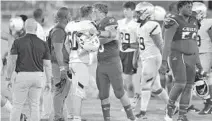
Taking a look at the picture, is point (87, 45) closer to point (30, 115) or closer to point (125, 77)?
point (30, 115)

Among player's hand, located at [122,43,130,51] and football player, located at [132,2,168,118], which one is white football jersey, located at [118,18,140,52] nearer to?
player's hand, located at [122,43,130,51]

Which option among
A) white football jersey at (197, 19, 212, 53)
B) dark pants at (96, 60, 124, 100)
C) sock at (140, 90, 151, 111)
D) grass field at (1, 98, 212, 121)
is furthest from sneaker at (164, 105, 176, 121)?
white football jersey at (197, 19, 212, 53)

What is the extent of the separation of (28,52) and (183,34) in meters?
2.62

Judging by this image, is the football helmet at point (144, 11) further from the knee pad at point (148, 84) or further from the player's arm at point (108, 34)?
the player's arm at point (108, 34)

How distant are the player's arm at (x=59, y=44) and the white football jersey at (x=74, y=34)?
0.13m

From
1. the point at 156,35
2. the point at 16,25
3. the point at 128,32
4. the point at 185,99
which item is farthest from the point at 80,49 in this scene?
the point at 128,32

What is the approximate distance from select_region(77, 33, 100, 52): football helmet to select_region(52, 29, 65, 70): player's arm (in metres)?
0.38

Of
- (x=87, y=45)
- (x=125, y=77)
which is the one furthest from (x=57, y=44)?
(x=125, y=77)

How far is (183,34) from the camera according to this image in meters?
9.45

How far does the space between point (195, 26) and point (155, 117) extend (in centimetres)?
204

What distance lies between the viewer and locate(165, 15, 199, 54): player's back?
941cm

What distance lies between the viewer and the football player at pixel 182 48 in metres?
9.38

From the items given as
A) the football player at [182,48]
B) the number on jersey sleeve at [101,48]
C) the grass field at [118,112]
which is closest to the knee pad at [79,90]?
the number on jersey sleeve at [101,48]

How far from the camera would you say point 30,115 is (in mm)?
8406
